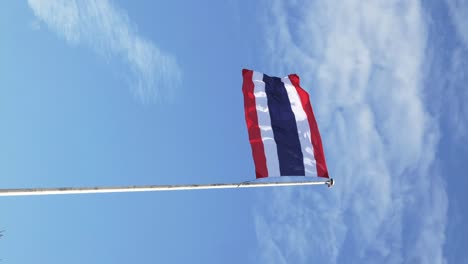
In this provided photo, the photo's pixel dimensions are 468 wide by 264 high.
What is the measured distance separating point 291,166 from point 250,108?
308 cm

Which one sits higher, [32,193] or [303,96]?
[303,96]

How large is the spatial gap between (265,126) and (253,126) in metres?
0.60

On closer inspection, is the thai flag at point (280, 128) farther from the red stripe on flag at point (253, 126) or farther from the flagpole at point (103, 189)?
the flagpole at point (103, 189)

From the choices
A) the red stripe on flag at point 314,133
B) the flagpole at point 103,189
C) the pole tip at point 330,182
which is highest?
the red stripe on flag at point 314,133

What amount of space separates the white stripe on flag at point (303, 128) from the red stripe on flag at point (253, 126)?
2188mm

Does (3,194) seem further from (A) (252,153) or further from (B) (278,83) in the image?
(B) (278,83)

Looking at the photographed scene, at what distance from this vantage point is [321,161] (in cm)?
1939

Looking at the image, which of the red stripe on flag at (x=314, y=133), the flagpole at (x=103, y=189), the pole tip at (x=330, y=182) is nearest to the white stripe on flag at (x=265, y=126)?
the flagpole at (x=103, y=189)

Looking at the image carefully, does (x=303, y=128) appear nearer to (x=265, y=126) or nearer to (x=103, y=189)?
(x=265, y=126)

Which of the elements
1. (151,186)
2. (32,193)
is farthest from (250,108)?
(32,193)

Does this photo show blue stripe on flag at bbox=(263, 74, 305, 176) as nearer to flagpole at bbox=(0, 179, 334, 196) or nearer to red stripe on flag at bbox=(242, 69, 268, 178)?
red stripe on flag at bbox=(242, 69, 268, 178)

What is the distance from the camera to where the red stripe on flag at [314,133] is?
19.1m

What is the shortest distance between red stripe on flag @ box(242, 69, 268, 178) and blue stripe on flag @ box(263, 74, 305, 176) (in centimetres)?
81

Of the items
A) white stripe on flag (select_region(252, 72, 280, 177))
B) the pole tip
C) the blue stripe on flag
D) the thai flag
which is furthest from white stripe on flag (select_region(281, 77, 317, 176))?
white stripe on flag (select_region(252, 72, 280, 177))
